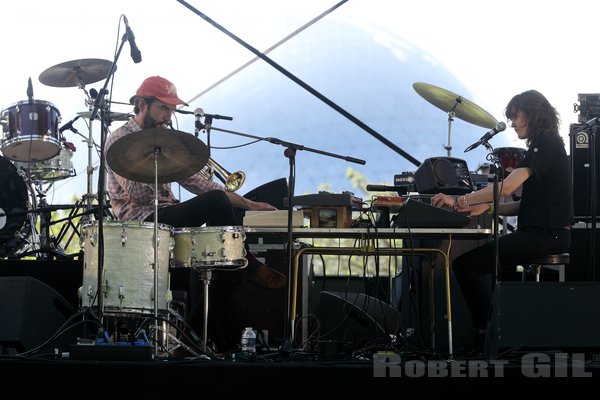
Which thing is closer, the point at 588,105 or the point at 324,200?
the point at 324,200

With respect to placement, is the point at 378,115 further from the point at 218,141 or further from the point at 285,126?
the point at 218,141

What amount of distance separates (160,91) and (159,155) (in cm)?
92

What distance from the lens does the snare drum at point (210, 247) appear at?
18.9 feet

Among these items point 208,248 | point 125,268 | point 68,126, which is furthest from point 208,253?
point 68,126

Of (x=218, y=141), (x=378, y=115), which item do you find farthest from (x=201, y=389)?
(x=378, y=115)

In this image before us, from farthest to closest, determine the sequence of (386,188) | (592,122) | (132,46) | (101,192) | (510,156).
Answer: (510,156) → (386,188) → (592,122) → (132,46) → (101,192)

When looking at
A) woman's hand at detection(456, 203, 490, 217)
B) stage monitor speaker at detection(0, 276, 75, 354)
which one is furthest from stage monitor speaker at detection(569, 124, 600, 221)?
stage monitor speaker at detection(0, 276, 75, 354)

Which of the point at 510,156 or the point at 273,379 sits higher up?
the point at 510,156

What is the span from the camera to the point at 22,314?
15.7 ft

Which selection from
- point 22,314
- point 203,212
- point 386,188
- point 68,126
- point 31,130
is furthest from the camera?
point 68,126

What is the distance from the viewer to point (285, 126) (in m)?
45.7

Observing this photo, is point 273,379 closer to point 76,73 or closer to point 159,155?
point 159,155

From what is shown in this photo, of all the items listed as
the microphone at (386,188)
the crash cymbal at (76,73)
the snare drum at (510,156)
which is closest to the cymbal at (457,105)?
the snare drum at (510,156)

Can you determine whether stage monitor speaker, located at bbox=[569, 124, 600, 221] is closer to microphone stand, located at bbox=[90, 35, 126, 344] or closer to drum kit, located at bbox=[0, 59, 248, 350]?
drum kit, located at bbox=[0, 59, 248, 350]
